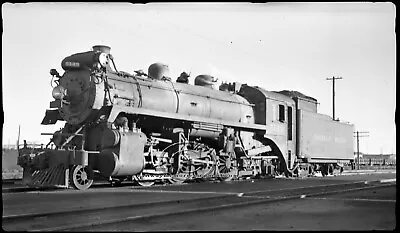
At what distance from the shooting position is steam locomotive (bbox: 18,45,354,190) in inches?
523

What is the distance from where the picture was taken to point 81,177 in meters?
13.1

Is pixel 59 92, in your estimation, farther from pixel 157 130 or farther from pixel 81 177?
pixel 157 130

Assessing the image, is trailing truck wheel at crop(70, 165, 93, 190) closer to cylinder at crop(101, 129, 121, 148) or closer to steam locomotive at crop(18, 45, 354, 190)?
steam locomotive at crop(18, 45, 354, 190)

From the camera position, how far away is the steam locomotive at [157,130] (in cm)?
1330

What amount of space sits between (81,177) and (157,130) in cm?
371

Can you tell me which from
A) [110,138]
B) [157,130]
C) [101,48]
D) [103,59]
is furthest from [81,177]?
[101,48]

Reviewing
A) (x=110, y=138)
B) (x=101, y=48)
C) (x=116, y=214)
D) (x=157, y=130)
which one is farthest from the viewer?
(x=157, y=130)

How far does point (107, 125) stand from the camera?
13570mm

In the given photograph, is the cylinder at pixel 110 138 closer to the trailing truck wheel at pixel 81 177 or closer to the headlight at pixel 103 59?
the trailing truck wheel at pixel 81 177

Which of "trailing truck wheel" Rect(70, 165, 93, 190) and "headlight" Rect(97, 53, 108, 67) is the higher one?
"headlight" Rect(97, 53, 108, 67)

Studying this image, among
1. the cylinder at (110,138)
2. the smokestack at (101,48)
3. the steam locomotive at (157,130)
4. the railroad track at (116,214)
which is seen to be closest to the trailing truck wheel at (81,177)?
the steam locomotive at (157,130)

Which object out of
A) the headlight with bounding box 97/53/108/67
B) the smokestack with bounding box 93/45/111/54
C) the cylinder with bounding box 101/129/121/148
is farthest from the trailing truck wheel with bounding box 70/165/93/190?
the smokestack with bounding box 93/45/111/54

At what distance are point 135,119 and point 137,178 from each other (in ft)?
6.11

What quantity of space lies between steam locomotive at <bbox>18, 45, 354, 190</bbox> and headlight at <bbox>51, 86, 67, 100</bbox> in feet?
0.09
